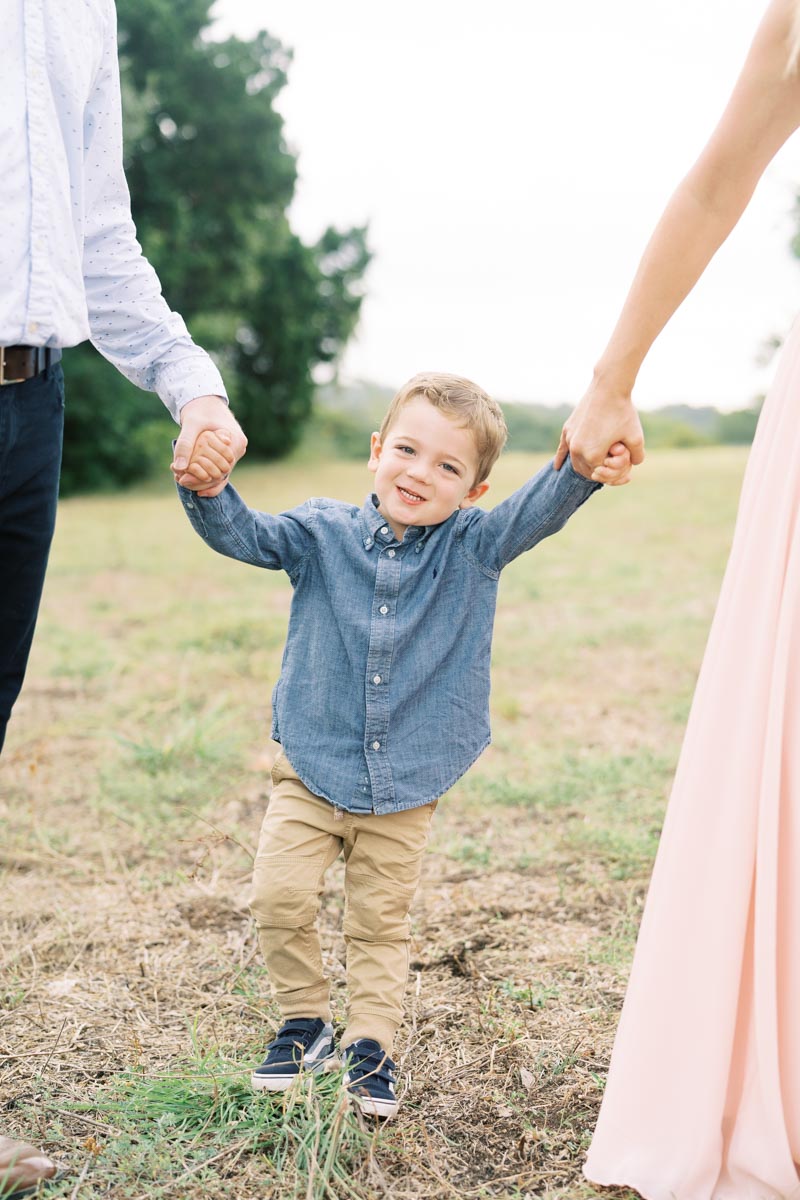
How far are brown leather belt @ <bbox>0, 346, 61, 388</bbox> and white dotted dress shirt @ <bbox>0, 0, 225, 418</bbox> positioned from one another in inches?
0.8

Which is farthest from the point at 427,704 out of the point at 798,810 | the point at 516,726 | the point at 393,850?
the point at 516,726

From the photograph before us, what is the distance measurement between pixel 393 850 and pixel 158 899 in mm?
1315

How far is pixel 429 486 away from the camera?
228cm

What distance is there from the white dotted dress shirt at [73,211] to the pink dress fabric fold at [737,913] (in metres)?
1.10

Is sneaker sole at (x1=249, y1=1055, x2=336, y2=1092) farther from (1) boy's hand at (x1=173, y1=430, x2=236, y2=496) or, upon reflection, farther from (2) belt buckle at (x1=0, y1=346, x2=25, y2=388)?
(2) belt buckle at (x1=0, y1=346, x2=25, y2=388)

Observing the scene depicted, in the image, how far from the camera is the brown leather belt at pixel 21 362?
1960mm

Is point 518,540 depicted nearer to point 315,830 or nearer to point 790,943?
point 315,830

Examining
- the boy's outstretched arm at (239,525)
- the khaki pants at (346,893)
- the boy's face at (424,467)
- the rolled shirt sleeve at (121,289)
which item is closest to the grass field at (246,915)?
the khaki pants at (346,893)

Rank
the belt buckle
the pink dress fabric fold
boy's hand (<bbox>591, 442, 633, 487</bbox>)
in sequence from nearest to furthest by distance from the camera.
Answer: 1. the pink dress fabric fold
2. the belt buckle
3. boy's hand (<bbox>591, 442, 633, 487</bbox>)

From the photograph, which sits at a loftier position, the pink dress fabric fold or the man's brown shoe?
the pink dress fabric fold

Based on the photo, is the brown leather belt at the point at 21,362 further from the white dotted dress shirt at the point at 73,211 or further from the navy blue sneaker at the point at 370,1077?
the navy blue sneaker at the point at 370,1077

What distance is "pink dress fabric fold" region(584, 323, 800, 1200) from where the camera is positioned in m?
1.82

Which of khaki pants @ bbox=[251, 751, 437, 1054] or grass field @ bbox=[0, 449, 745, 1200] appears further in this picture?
khaki pants @ bbox=[251, 751, 437, 1054]

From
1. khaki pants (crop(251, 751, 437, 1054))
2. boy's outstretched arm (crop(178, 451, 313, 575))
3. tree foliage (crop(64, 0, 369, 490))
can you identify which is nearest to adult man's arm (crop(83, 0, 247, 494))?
boy's outstretched arm (crop(178, 451, 313, 575))
